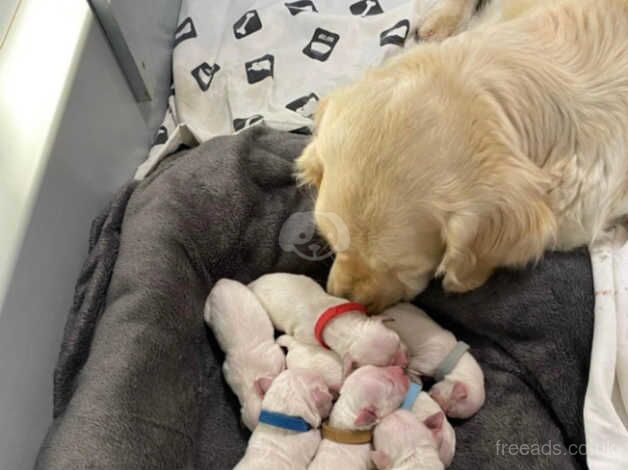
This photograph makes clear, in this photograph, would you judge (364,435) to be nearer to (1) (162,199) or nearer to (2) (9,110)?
(1) (162,199)

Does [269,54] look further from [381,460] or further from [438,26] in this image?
[381,460]

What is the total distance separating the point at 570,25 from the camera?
1.26 metres

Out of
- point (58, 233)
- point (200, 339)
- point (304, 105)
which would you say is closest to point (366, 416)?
point (200, 339)

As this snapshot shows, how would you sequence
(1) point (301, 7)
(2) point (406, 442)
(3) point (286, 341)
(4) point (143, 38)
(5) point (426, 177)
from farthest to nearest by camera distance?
(1) point (301, 7) → (4) point (143, 38) → (3) point (286, 341) → (2) point (406, 442) → (5) point (426, 177)

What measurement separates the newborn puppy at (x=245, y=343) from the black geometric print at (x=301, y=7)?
932 mm

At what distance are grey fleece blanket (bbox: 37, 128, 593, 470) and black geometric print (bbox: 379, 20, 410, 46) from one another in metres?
0.59

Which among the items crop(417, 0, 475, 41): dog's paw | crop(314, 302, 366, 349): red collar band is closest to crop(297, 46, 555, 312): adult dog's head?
crop(314, 302, 366, 349): red collar band

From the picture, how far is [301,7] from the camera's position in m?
2.00

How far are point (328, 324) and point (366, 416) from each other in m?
0.20

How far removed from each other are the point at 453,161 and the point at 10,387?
2.75 feet


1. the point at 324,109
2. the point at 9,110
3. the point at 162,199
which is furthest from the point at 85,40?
the point at 324,109

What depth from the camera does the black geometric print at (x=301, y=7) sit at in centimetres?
197

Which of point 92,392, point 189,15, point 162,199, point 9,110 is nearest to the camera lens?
point 92,392

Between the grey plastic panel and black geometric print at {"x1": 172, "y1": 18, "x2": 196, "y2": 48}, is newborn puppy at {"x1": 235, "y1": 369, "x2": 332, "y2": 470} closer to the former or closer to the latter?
the grey plastic panel
